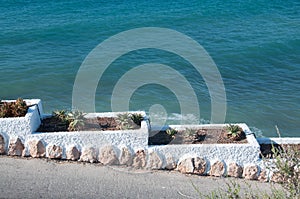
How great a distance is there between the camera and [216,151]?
10836mm

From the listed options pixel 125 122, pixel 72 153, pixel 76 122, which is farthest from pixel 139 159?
pixel 76 122

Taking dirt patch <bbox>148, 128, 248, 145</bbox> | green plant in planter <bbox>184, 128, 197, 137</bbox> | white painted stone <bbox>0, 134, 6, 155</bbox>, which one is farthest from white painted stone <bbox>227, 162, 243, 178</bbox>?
white painted stone <bbox>0, 134, 6, 155</bbox>

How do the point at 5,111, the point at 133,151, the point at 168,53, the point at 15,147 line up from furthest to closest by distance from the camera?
the point at 168,53 < the point at 5,111 < the point at 15,147 < the point at 133,151

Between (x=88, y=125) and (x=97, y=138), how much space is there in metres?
0.74

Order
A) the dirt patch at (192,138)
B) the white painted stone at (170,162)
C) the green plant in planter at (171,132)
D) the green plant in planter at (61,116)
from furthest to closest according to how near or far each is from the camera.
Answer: the green plant in planter at (61,116), the green plant in planter at (171,132), the dirt patch at (192,138), the white painted stone at (170,162)

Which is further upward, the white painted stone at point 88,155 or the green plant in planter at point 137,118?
the green plant in planter at point 137,118

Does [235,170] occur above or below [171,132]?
below

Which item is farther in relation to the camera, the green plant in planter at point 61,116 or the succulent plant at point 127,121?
the green plant in planter at point 61,116

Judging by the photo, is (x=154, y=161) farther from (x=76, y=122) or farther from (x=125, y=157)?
(x=76, y=122)

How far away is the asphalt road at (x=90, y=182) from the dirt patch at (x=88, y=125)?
86 cm

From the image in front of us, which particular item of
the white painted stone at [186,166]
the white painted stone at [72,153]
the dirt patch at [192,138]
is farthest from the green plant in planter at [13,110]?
the white painted stone at [186,166]

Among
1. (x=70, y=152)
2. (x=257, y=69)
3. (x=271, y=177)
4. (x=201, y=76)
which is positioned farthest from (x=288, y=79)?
(x=70, y=152)

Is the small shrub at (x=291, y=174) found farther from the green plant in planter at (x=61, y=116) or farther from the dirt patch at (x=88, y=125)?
the green plant in planter at (x=61, y=116)

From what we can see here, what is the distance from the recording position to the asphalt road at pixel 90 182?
9.84 metres
